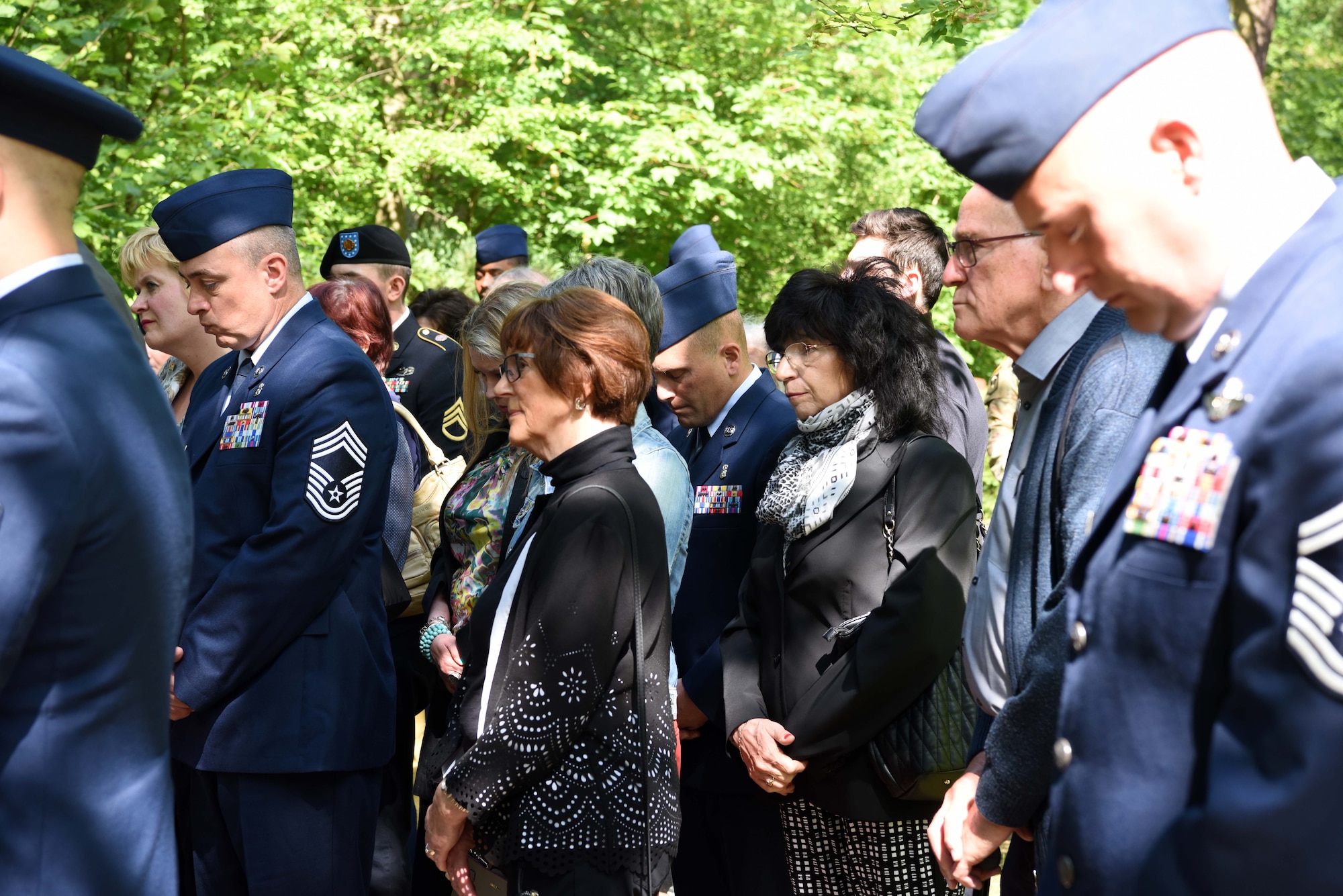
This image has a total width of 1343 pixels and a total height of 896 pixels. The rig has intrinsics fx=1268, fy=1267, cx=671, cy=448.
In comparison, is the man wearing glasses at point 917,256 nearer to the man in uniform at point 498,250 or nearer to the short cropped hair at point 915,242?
the short cropped hair at point 915,242

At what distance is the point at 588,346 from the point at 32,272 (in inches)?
55.9

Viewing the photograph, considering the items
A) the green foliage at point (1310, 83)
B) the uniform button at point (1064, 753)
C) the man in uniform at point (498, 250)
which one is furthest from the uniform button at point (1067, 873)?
the green foliage at point (1310, 83)

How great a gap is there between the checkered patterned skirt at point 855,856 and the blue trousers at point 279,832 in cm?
115

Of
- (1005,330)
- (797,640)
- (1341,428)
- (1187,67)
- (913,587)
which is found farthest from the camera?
(797,640)

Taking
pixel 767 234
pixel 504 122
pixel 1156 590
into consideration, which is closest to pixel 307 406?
pixel 1156 590

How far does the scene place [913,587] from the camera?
3.03m

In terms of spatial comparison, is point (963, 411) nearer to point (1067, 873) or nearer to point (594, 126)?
point (1067, 873)

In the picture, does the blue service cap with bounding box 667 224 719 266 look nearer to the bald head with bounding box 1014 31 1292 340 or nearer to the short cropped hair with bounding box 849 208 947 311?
the short cropped hair with bounding box 849 208 947 311

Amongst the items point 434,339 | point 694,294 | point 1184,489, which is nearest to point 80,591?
point 1184,489

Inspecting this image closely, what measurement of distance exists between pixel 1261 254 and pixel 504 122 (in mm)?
11562

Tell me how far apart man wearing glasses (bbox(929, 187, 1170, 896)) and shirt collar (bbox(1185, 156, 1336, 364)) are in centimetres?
60

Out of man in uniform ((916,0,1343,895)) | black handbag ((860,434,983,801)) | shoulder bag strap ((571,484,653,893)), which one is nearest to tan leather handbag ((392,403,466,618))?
shoulder bag strap ((571,484,653,893))

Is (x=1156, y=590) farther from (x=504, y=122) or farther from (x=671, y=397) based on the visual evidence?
(x=504, y=122)

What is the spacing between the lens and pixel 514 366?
9.74ft
